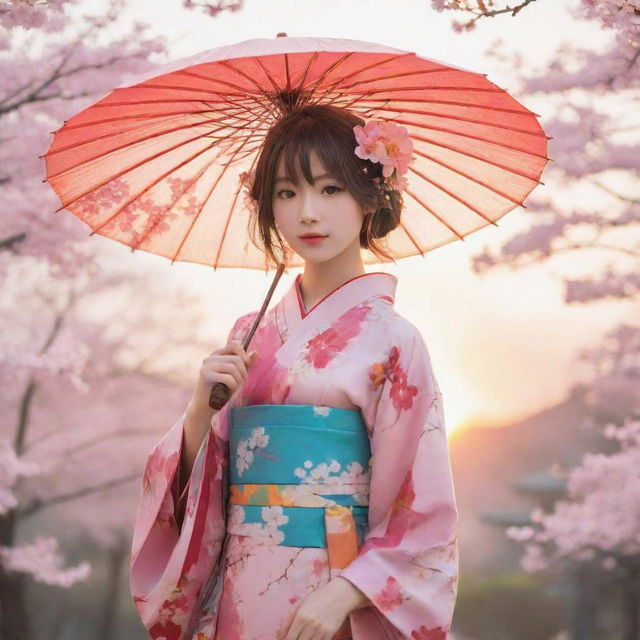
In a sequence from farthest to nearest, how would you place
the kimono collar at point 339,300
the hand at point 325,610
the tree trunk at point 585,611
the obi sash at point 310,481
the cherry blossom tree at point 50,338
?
the tree trunk at point 585,611 → the cherry blossom tree at point 50,338 → the kimono collar at point 339,300 → the obi sash at point 310,481 → the hand at point 325,610

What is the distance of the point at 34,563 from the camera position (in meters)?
9.79

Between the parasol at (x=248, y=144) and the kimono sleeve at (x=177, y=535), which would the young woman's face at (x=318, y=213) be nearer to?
the parasol at (x=248, y=144)

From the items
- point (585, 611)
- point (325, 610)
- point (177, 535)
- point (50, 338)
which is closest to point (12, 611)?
point (50, 338)

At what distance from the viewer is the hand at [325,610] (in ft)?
6.34

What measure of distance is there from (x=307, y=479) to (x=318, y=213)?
2.02 ft

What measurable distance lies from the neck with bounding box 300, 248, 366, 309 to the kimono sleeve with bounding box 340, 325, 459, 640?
0.28 meters

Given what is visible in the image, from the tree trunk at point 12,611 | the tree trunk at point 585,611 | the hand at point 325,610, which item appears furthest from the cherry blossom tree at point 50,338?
the tree trunk at point 585,611

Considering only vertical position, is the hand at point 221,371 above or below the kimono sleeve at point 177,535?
above

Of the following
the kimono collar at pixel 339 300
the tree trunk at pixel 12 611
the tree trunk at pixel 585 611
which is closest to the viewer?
the kimono collar at pixel 339 300

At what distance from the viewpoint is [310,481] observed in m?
2.09

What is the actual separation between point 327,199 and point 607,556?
13034 millimetres

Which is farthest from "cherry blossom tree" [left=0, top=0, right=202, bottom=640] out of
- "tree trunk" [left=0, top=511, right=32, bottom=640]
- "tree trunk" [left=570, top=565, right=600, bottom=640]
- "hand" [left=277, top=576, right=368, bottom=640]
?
"tree trunk" [left=570, top=565, right=600, bottom=640]

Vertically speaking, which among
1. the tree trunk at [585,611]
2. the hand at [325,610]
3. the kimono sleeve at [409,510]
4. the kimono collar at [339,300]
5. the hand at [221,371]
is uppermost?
the tree trunk at [585,611]

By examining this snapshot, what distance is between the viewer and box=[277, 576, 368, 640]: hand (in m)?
1.93
